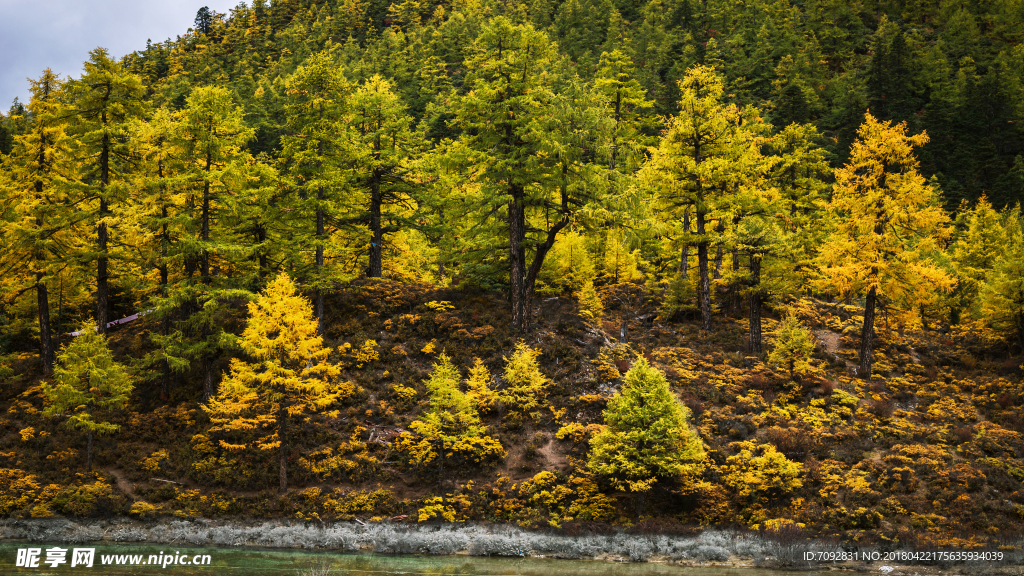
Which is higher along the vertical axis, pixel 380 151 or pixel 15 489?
pixel 380 151

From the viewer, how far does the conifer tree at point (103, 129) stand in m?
25.0

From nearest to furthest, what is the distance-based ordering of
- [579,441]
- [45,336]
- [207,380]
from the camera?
[579,441] → [207,380] → [45,336]

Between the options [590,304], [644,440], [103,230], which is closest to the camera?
[644,440]

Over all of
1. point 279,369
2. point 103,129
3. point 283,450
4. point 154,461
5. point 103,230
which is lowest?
point 154,461

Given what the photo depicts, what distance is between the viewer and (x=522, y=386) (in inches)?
925

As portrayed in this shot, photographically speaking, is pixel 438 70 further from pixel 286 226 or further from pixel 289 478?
pixel 289 478

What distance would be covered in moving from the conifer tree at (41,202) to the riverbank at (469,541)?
1201 centimetres

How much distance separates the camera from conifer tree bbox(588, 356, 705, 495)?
18.6m

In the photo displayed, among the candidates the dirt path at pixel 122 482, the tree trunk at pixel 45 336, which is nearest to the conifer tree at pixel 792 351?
the dirt path at pixel 122 482

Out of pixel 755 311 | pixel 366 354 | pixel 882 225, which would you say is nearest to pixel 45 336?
pixel 366 354

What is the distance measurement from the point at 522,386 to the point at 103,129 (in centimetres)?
2140

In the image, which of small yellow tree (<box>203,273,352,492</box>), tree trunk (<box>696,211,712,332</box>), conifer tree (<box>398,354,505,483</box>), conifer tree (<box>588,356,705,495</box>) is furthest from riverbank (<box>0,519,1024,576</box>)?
tree trunk (<box>696,211,712,332</box>)

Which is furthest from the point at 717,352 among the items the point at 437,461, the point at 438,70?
the point at 438,70

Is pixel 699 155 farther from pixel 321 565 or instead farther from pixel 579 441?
pixel 321 565
